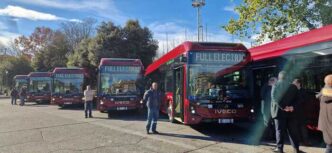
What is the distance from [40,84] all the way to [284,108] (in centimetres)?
2657

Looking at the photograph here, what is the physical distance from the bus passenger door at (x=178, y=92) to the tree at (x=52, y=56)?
4371 cm

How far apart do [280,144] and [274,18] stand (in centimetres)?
1208

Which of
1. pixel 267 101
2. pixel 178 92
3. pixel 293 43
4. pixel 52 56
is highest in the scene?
pixel 52 56

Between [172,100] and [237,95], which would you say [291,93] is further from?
[172,100]

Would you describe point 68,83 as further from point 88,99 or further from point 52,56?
point 52,56

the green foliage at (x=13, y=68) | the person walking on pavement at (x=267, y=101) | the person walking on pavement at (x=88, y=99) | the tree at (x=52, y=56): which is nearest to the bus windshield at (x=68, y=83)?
the person walking on pavement at (x=88, y=99)

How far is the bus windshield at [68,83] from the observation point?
24016 millimetres

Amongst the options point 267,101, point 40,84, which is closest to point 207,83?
point 267,101

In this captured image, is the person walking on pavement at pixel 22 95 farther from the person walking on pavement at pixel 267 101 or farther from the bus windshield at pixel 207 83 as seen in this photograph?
the person walking on pavement at pixel 267 101

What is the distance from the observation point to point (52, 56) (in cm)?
5588

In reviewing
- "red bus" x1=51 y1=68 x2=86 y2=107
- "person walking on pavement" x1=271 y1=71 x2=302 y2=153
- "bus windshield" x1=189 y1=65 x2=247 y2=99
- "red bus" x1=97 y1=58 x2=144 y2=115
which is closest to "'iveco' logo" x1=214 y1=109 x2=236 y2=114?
"bus windshield" x1=189 y1=65 x2=247 y2=99

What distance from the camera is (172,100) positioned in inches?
522

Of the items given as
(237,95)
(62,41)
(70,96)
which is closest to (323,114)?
(237,95)

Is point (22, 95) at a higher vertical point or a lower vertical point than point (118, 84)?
lower
